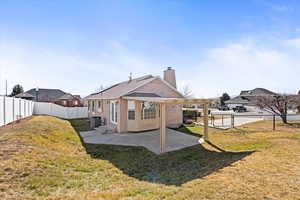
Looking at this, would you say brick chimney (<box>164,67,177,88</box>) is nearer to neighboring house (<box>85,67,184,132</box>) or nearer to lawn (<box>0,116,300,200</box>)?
neighboring house (<box>85,67,184,132</box>)

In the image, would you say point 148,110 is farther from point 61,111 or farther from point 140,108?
point 61,111

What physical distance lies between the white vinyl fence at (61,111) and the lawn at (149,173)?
15072 mm

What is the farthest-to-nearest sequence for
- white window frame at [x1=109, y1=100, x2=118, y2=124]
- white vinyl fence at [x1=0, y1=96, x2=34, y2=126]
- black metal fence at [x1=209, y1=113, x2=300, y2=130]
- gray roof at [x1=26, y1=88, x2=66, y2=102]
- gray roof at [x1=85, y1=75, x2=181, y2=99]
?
1. gray roof at [x1=26, y1=88, x2=66, y2=102]
2. black metal fence at [x1=209, y1=113, x2=300, y2=130]
3. white window frame at [x1=109, y1=100, x2=118, y2=124]
4. gray roof at [x1=85, y1=75, x2=181, y2=99]
5. white vinyl fence at [x1=0, y1=96, x2=34, y2=126]

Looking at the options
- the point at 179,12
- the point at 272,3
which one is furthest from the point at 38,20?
the point at 272,3

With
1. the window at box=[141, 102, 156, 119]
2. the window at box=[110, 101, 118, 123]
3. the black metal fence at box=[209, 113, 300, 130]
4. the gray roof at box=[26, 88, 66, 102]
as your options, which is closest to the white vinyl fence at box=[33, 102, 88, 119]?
the window at box=[110, 101, 118, 123]

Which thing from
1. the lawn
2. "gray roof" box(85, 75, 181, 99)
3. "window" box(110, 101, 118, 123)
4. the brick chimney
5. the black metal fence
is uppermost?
the brick chimney

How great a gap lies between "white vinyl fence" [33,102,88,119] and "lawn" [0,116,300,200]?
593 inches

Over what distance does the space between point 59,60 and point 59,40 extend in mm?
5159

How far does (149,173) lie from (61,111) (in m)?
21.7

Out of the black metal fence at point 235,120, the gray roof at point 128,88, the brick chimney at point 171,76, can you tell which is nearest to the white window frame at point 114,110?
the gray roof at point 128,88

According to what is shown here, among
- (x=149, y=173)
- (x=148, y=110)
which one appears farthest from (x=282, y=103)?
(x=149, y=173)

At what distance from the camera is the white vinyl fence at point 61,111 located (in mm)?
23266

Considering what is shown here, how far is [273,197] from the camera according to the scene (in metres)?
3.79

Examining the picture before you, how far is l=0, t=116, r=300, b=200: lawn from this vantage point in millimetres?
4152
